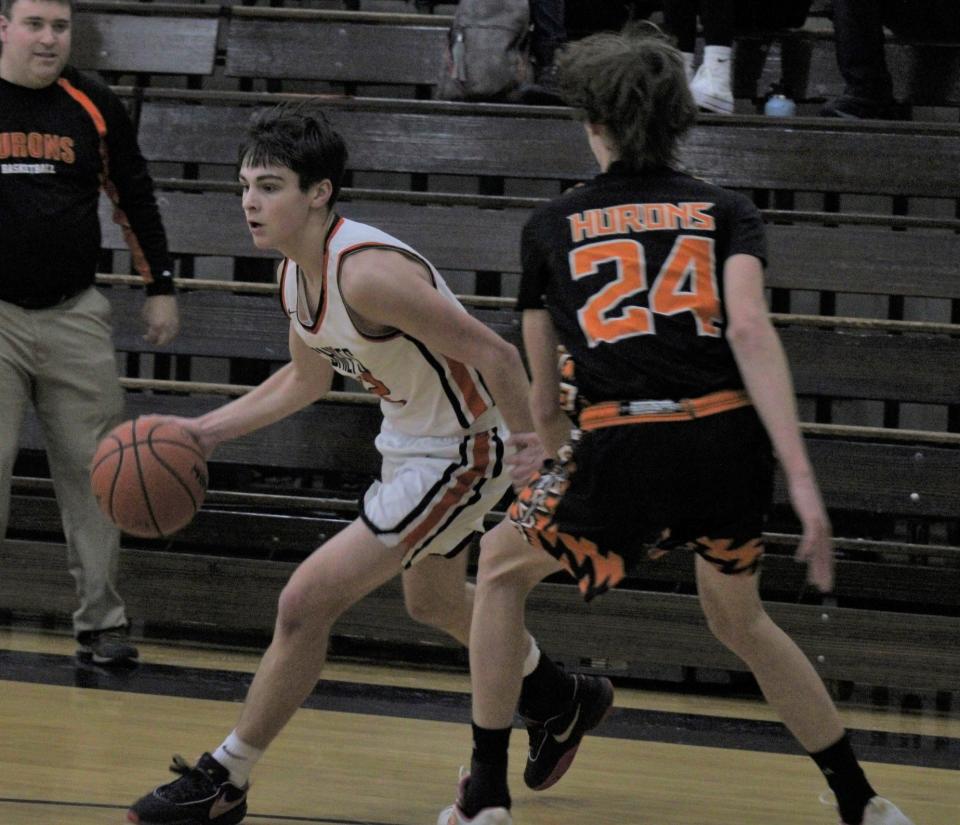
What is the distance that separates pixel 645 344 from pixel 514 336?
239 centimetres

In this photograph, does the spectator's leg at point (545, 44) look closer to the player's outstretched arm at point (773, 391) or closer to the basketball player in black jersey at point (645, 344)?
the basketball player in black jersey at point (645, 344)

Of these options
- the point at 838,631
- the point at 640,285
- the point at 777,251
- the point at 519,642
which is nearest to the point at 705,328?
the point at 640,285

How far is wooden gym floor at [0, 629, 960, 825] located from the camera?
308 centimetres

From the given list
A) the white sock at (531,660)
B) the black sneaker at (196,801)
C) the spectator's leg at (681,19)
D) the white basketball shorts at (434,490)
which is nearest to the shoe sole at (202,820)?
the black sneaker at (196,801)

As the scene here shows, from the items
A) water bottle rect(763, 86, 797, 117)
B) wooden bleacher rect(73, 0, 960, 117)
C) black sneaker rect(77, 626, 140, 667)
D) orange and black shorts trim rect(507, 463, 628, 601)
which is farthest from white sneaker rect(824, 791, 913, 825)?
wooden bleacher rect(73, 0, 960, 117)

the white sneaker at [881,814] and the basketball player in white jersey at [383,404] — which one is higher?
the basketball player in white jersey at [383,404]

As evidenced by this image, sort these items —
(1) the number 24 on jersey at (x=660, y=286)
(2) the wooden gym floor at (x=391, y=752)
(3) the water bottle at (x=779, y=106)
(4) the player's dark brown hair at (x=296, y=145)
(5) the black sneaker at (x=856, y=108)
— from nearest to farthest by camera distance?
1. (1) the number 24 on jersey at (x=660, y=286)
2. (4) the player's dark brown hair at (x=296, y=145)
3. (2) the wooden gym floor at (x=391, y=752)
4. (5) the black sneaker at (x=856, y=108)
5. (3) the water bottle at (x=779, y=106)

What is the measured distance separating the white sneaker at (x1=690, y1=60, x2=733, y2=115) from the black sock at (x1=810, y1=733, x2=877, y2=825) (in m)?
3.09

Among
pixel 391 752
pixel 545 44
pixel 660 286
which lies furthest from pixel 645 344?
pixel 545 44

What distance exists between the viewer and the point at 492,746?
282 centimetres

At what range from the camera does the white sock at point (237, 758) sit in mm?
2896

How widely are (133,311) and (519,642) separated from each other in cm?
288

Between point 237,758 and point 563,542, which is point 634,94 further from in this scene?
point 237,758

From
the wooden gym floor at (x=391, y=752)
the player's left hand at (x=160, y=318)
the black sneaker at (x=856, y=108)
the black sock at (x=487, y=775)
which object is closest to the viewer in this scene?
the black sock at (x=487, y=775)
